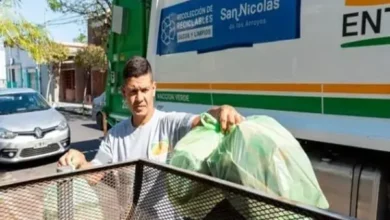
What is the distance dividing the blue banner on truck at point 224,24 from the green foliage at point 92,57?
16366 mm

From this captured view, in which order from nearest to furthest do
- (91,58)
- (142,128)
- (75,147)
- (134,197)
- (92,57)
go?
1. (134,197)
2. (142,128)
3. (75,147)
4. (92,57)
5. (91,58)

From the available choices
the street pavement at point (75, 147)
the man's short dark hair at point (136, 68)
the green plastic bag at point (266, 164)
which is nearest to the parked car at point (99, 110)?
the street pavement at point (75, 147)

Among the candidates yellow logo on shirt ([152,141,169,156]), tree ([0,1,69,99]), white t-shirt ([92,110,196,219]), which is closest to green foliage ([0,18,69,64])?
tree ([0,1,69,99])

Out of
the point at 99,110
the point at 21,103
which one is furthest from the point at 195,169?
the point at 21,103

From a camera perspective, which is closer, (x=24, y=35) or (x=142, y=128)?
(x=142, y=128)

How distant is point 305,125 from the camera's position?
2.92 m

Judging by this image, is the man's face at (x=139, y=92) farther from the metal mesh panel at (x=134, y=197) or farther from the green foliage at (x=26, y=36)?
the green foliage at (x=26, y=36)

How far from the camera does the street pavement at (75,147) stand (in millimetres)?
7098

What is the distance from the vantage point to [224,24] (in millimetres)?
3463

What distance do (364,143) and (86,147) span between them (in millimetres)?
7943

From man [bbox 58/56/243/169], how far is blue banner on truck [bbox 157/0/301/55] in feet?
4.06

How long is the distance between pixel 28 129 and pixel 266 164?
688 cm

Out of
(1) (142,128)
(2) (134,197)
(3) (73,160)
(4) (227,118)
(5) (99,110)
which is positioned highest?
(4) (227,118)

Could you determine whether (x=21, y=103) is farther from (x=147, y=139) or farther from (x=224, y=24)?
(x=147, y=139)
